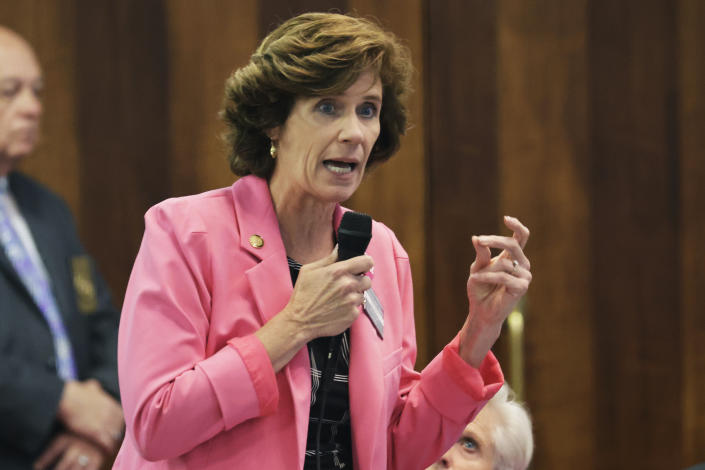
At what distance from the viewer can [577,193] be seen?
10.5 feet

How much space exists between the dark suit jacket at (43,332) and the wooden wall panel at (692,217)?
1.98 metres

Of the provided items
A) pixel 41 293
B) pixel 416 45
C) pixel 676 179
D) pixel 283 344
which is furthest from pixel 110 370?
pixel 676 179

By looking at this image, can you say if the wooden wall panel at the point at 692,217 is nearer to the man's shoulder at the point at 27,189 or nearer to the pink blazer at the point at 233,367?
the pink blazer at the point at 233,367

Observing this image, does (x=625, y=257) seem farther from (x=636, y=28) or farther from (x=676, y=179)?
(x=636, y=28)

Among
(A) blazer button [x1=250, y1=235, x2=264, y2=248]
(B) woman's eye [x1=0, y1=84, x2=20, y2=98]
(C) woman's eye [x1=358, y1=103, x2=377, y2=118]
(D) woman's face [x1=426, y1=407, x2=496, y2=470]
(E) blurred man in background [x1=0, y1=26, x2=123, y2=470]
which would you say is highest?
(B) woman's eye [x1=0, y1=84, x2=20, y2=98]

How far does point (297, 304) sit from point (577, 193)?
2.03 meters

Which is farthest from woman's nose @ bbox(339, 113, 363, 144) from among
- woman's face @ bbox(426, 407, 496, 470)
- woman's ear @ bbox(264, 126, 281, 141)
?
woman's face @ bbox(426, 407, 496, 470)

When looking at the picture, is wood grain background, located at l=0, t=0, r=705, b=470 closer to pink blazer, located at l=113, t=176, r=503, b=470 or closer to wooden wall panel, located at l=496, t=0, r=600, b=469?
wooden wall panel, located at l=496, t=0, r=600, b=469

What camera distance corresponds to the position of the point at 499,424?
2.19m

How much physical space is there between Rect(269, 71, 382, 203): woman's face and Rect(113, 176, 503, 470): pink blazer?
0.29 feet

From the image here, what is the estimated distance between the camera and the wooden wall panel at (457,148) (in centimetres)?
313

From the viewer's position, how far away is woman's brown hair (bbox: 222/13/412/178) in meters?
1.53

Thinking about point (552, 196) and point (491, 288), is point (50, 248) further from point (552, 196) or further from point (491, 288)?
point (552, 196)

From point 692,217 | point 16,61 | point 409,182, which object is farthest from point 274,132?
point 692,217
